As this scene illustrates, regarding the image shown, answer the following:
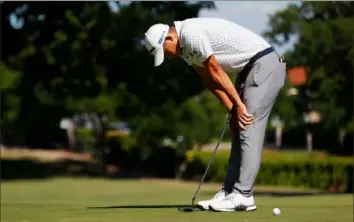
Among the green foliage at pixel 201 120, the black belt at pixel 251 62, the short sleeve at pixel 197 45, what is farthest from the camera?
the green foliage at pixel 201 120

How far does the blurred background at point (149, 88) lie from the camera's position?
1800cm

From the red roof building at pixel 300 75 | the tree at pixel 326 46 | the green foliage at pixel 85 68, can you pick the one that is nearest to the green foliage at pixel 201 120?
the green foliage at pixel 85 68

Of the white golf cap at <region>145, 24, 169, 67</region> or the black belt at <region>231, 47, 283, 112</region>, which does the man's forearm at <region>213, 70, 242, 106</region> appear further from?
the white golf cap at <region>145, 24, 169, 67</region>

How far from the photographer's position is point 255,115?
19.1 feet

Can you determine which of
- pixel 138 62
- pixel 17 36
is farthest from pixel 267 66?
pixel 17 36

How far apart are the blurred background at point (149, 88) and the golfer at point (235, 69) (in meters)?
8.65

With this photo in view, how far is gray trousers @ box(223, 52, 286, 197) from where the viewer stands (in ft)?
19.0

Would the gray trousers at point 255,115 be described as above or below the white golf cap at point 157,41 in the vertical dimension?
below

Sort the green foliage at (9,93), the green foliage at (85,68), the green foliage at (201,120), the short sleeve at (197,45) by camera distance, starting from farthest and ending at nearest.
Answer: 1. the green foliage at (201,120)
2. the green foliage at (9,93)
3. the green foliage at (85,68)
4. the short sleeve at (197,45)

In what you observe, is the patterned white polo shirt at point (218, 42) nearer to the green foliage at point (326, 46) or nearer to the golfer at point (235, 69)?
the golfer at point (235, 69)

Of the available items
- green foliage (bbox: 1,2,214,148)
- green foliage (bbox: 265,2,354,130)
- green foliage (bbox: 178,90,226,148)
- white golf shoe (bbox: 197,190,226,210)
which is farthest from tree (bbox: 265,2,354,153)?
Answer: green foliage (bbox: 178,90,226,148)

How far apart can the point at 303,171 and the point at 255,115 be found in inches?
821

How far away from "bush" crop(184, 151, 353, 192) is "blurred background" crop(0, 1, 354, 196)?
0.04 metres

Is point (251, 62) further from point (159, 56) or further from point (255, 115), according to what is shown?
point (159, 56)
